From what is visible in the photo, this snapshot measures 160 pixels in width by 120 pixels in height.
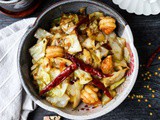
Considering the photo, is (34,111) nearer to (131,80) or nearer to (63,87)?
(63,87)

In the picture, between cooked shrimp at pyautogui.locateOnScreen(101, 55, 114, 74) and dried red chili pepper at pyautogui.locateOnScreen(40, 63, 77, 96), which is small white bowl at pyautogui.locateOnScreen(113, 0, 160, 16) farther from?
dried red chili pepper at pyautogui.locateOnScreen(40, 63, 77, 96)

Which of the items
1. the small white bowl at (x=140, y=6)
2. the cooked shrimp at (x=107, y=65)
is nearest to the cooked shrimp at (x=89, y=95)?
the cooked shrimp at (x=107, y=65)

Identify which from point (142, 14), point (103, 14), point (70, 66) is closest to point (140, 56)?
point (142, 14)

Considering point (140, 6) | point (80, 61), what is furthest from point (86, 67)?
point (140, 6)

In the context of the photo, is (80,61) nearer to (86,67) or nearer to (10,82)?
(86,67)

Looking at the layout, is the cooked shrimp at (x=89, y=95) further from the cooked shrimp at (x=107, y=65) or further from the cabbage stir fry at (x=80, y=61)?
the cooked shrimp at (x=107, y=65)

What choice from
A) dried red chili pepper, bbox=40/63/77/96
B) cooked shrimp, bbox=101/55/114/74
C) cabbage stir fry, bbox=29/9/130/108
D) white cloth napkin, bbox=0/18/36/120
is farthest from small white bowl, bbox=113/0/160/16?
white cloth napkin, bbox=0/18/36/120
